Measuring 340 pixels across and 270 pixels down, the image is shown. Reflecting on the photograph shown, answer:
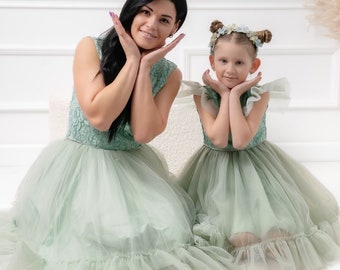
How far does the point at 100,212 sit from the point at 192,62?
1525 millimetres

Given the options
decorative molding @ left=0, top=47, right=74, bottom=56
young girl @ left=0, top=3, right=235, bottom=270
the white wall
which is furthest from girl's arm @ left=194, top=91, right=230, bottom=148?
decorative molding @ left=0, top=47, right=74, bottom=56

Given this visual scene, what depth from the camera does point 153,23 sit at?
1.40 meters

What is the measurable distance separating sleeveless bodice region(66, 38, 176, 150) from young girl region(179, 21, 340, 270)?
0.37ft

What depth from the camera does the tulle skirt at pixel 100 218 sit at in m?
1.25

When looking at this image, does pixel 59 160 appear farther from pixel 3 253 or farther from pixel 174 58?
pixel 174 58

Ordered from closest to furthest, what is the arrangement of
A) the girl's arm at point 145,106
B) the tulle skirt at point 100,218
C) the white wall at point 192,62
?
the tulle skirt at point 100,218 → the girl's arm at point 145,106 → the white wall at point 192,62

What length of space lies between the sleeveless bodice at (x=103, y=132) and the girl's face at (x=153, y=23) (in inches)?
4.4

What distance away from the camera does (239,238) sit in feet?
4.55

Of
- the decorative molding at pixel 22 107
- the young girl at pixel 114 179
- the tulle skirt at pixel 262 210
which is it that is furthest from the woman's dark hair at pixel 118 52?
the decorative molding at pixel 22 107

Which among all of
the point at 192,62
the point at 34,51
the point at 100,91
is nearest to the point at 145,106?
the point at 100,91

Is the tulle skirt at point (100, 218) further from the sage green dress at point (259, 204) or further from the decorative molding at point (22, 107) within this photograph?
the decorative molding at point (22, 107)

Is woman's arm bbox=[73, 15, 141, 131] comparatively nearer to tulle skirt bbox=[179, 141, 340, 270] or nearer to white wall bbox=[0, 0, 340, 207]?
tulle skirt bbox=[179, 141, 340, 270]

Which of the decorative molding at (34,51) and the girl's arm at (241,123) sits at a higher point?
the decorative molding at (34,51)

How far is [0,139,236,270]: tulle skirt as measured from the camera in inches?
49.0
